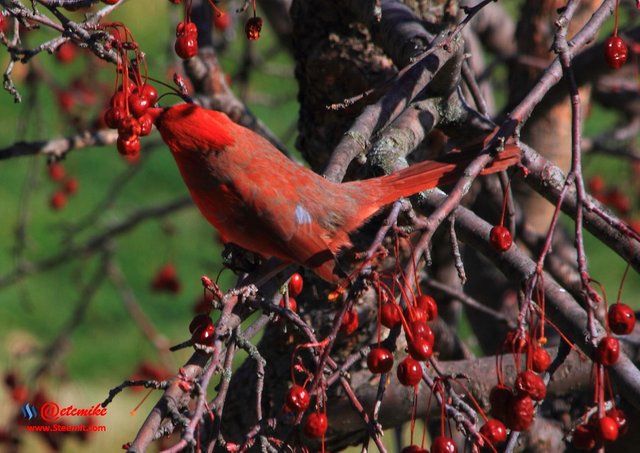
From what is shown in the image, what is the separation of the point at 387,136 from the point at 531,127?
179 centimetres

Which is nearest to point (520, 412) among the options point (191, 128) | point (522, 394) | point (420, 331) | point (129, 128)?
point (522, 394)

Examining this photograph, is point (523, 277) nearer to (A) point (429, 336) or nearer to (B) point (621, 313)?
(B) point (621, 313)

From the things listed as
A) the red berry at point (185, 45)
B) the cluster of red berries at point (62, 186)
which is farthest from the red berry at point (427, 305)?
the cluster of red berries at point (62, 186)

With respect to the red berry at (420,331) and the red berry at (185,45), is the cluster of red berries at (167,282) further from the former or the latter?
the red berry at (420,331)

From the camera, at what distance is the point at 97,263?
26.3 ft

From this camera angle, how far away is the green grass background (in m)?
6.42

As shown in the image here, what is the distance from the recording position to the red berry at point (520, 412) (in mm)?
1854

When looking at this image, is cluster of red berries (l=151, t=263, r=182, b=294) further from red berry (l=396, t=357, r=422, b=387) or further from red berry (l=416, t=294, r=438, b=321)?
red berry (l=396, t=357, r=422, b=387)

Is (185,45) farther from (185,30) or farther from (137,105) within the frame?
(137,105)

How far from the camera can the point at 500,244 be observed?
Result: 6.91 ft

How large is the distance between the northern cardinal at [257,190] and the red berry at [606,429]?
110cm

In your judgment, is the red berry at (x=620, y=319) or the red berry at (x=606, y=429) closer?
the red berry at (x=606, y=429)

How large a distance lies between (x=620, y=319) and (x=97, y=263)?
21.6 ft

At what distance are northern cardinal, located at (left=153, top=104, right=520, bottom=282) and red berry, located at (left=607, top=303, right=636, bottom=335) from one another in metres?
0.93
